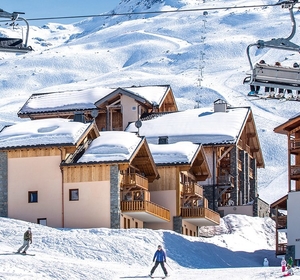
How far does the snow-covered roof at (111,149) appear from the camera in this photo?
55.6 metres

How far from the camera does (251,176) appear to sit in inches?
3194

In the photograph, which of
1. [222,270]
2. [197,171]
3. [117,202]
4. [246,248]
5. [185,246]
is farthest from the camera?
[197,171]

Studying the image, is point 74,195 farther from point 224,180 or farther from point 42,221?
point 224,180

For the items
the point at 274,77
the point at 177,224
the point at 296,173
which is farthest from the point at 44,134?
the point at 274,77

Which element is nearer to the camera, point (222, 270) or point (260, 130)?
point (222, 270)

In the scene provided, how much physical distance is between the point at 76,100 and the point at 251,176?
12932mm

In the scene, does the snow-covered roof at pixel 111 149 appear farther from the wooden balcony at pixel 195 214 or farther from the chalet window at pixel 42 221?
the wooden balcony at pixel 195 214

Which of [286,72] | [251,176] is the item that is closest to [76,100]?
[251,176]

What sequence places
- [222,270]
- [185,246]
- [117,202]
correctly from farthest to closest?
[117,202] → [185,246] → [222,270]

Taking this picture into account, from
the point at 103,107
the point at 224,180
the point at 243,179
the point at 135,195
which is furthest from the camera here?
the point at 103,107

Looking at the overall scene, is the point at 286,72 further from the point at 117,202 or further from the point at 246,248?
the point at 246,248

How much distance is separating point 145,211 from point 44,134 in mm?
6091

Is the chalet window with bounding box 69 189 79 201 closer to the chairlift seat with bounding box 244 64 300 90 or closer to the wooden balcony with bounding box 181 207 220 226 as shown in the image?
the wooden balcony with bounding box 181 207 220 226

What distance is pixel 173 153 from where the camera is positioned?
205 ft
